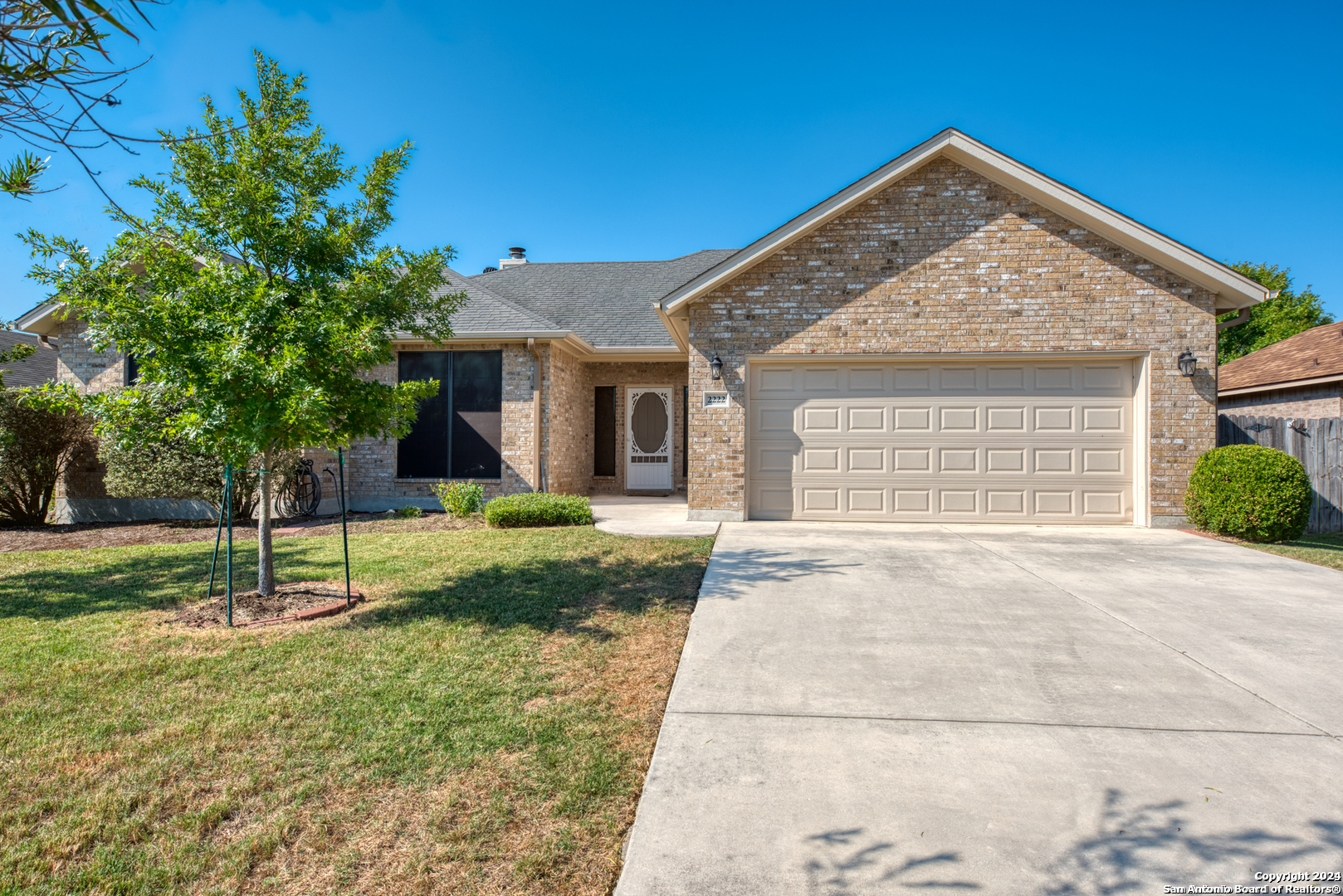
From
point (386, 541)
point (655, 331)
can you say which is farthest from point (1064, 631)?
point (655, 331)

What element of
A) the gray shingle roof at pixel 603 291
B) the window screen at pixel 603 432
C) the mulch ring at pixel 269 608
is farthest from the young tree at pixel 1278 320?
the mulch ring at pixel 269 608

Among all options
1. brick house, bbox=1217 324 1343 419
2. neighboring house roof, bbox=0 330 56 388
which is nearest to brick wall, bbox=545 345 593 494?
neighboring house roof, bbox=0 330 56 388

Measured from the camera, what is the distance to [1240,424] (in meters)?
9.95

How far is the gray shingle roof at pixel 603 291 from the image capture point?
13.6 m

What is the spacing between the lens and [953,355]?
30.5 ft

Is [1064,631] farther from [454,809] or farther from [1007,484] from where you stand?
[1007,484]

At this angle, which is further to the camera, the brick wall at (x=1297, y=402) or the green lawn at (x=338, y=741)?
the brick wall at (x=1297, y=402)

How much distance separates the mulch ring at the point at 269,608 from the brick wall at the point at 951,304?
540 cm

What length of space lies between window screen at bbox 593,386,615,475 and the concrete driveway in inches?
348

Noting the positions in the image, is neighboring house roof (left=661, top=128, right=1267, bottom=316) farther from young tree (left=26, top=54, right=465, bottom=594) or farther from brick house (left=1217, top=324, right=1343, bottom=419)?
young tree (left=26, top=54, right=465, bottom=594)

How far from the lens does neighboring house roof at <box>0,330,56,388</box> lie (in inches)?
526

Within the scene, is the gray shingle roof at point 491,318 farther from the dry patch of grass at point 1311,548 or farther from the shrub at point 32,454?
the dry patch of grass at point 1311,548

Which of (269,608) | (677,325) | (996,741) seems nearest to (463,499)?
(677,325)

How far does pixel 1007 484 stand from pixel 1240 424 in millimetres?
4098
